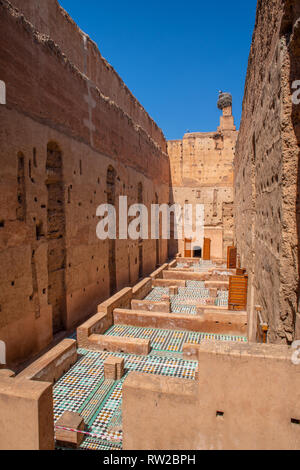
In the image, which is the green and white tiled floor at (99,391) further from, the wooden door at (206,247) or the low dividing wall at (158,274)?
the wooden door at (206,247)

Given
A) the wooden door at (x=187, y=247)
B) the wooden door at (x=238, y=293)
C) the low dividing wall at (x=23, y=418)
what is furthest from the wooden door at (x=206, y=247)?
the low dividing wall at (x=23, y=418)

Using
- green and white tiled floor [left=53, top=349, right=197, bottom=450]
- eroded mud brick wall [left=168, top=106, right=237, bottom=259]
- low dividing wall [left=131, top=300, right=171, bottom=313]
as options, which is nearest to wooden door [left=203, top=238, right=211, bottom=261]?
eroded mud brick wall [left=168, top=106, right=237, bottom=259]

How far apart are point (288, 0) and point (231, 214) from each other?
1656 centimetres

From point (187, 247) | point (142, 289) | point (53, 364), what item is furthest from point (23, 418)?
point (187, 247)

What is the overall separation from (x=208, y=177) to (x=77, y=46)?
13250 mm

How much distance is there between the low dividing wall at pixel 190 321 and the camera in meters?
6.87

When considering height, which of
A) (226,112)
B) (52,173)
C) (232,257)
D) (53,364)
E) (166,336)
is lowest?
(166,336)

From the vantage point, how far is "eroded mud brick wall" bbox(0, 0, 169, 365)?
17.3ft

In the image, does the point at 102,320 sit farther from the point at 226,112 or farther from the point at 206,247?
the point at 226,112

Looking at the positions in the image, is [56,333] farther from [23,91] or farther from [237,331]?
[23,91]

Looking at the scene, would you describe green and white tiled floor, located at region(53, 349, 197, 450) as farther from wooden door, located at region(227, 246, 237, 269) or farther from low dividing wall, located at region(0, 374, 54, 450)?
wooden door, located at region(227, 246, 237, 269)

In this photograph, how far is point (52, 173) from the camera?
6.69 m

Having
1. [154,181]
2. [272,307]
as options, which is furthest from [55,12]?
[154,181]

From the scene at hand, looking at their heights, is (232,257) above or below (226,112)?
below
